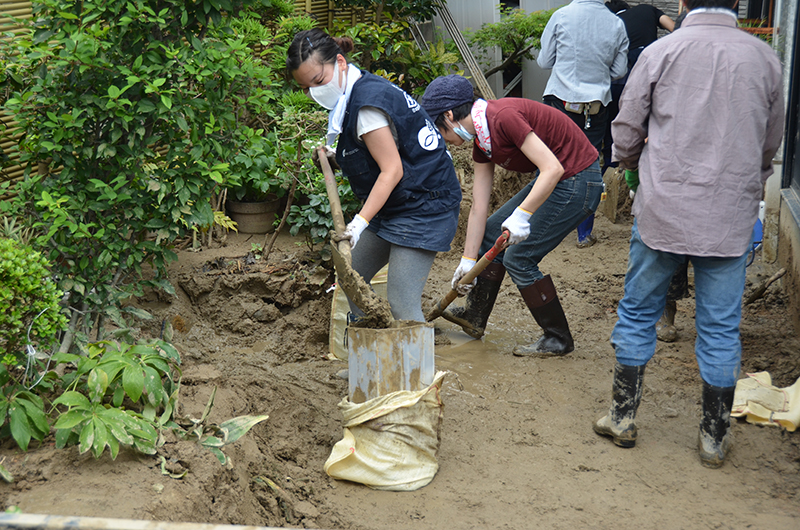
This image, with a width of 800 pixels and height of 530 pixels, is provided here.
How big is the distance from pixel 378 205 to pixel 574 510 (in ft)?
4.75

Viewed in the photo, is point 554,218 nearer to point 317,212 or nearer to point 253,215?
point 317,212

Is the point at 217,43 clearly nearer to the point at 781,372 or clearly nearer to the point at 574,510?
the point at 574,510

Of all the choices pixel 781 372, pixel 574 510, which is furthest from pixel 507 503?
pixel 781 372

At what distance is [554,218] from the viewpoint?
11.2 ft

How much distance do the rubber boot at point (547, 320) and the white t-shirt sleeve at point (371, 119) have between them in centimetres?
143

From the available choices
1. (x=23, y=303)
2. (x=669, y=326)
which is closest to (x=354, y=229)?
(x=23, y=303)

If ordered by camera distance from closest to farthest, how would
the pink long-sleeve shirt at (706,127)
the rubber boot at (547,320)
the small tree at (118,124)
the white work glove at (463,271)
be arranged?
the pink long-sleeve shirt at (706,127), the small tree at (118,124), the white work glove at (463,271), the rubber boot at (547,320)

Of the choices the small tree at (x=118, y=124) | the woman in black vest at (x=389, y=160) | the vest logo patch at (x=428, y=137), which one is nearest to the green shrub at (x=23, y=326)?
the small tree at (x=118, y=124)

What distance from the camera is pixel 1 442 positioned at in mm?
2193

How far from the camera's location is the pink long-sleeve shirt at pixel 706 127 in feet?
7.78

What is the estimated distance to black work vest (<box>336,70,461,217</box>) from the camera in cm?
273

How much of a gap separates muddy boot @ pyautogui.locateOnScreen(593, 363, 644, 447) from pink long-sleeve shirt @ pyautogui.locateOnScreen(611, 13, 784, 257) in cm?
60

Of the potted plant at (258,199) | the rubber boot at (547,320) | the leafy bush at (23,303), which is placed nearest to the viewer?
the leafy bush at (23,303)

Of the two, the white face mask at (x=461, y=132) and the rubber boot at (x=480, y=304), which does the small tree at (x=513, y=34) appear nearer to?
the rubber boot at (x=480, y=304)
